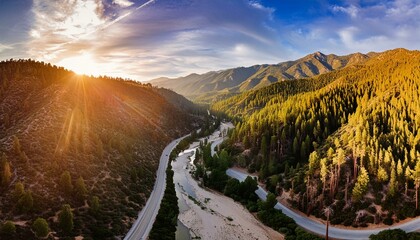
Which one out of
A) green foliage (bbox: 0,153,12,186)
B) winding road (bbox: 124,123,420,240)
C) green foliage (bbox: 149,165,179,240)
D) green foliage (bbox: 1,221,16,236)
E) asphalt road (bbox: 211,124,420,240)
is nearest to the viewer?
green foliage (bbox: 1,221,16,236)

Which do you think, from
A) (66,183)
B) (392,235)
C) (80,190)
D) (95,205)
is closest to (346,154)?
(392,235)

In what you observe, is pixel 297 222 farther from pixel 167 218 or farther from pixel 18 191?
pixel 18 191

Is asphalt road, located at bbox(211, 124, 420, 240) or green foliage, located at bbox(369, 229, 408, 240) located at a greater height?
green foliage, located at bbox(369, 229, 408, 240)

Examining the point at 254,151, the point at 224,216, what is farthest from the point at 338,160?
the point at 254,151

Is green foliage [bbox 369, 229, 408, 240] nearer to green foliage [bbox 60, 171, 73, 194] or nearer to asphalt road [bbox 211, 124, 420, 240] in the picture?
asphalt road [bbox 211, 124, 420, 240]

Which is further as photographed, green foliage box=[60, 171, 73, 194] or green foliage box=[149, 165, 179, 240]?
green foliage box=[60, 171, 73, 194]

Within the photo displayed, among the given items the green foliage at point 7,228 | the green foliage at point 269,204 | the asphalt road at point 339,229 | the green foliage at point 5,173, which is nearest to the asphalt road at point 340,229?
the asphalt road at point 339,229

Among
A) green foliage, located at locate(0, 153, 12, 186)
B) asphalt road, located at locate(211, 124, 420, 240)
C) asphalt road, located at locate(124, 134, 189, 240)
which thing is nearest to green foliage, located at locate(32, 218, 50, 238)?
asphalt road, located at locate(124, 134, 189, 240)

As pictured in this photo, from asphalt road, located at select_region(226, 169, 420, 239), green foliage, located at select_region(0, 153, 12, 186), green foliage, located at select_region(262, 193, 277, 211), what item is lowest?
asphalt road, located at select_region(226, 169, 420, 239)

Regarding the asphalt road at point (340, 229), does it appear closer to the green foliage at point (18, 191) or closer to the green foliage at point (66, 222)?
the green foliage at point (66, 222)
